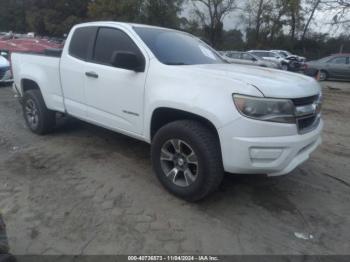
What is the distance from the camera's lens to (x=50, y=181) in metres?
4.33

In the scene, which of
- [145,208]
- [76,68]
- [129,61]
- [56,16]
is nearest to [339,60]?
[76,68]

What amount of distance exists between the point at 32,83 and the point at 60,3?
4583cm

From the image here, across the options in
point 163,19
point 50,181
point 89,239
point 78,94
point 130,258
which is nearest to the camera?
point 130,258

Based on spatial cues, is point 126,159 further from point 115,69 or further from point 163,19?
point 163,19

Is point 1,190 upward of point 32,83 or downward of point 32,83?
downward

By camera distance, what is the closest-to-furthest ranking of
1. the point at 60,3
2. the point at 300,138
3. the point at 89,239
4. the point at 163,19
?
the point at 89,239 → the point at 300,138 → the point at 163,19 → the point at 60,3

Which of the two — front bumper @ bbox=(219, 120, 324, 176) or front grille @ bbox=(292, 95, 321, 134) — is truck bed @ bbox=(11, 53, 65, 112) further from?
front grille @ bbox=(292, 95, 321, 134)

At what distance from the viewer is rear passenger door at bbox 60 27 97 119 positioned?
16.3 feet

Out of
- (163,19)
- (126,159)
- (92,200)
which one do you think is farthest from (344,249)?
(163,19)

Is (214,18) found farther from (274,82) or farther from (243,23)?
(274,82)

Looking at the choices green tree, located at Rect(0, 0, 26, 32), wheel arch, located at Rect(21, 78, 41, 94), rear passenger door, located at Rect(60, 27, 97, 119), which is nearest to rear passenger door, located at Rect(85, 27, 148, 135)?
rear passenger door, located at Rect(60, 27, 97, 119)

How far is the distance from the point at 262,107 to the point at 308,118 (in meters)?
0.71

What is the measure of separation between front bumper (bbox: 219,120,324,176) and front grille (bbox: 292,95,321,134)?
14cm

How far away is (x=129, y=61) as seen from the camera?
404 centimetres
